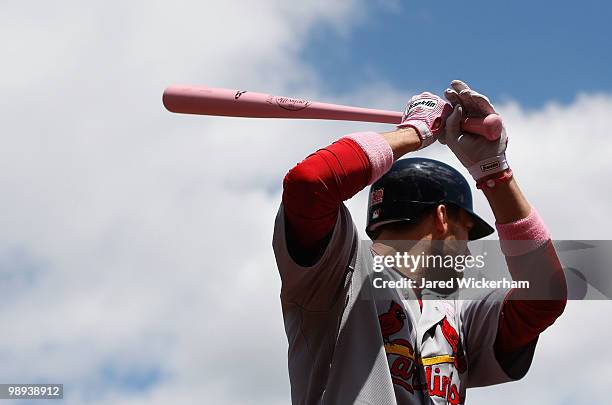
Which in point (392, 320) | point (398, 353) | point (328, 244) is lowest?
point (398, 353)

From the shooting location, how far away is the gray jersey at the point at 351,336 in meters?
3.96

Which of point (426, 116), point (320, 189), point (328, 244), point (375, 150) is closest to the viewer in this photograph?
point (320, 189)

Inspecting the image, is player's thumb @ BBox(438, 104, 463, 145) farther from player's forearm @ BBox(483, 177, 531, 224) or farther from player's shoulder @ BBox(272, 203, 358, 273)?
player's shoulder @ BBox(272, 203, 358, 273)

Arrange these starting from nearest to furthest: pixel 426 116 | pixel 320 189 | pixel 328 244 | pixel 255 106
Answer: pixel 320 189 → pixel 328 244 → pixel 426 116 → pixel 255 106

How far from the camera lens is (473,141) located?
183 inches

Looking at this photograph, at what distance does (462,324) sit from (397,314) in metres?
0.76

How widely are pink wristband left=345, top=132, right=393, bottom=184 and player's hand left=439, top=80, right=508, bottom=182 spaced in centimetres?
61

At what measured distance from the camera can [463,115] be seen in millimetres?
4680

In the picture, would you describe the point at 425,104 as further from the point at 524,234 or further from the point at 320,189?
the point at 320,189

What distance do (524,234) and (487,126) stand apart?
0.62 metres

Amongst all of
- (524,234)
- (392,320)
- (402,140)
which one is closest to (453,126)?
(402,140)

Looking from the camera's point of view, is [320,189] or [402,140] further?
[402,140]

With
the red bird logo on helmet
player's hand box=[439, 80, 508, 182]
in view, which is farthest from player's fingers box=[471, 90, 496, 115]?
the red bird logo on helmet

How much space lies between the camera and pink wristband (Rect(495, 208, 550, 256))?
4.65 metres
